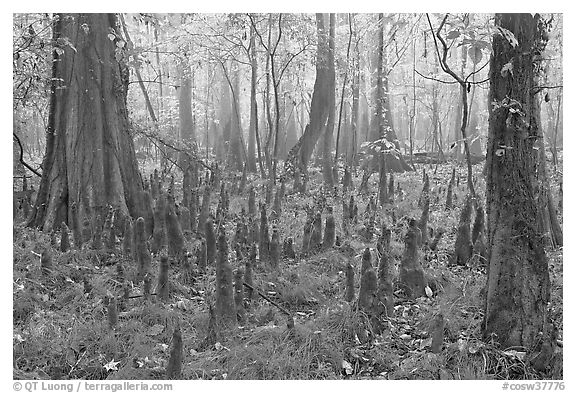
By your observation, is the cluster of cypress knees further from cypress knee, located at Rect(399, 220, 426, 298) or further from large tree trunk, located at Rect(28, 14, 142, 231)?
large tree trunk, located at Rect(28, 14, 142, 231)

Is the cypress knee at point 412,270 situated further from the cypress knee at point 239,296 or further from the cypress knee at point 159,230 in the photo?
the cypress knee at point 159,230

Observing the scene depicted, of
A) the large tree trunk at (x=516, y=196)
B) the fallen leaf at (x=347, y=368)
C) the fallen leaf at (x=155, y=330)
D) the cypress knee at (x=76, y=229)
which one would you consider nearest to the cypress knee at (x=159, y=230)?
the cypress knee at (x=76, y=229)

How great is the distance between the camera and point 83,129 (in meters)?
5.89

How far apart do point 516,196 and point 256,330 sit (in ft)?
6.16

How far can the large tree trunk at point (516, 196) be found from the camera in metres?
3.06

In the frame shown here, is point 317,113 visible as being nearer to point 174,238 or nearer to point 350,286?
point 174,238

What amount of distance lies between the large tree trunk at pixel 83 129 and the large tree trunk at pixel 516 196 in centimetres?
416

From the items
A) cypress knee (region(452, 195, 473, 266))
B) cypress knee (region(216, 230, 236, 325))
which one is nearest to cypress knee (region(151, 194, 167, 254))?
cypress knee (region(216, 230, 236, 325))

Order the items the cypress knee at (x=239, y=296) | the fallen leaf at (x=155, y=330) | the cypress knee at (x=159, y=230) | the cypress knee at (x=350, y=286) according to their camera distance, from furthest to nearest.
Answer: the cypress knee at (x=159, y=230)
the cypress knee at (x=350, y=286)
the cypress knee at (x=239, y=296)
the fallen leaf at (x=155, y=330)

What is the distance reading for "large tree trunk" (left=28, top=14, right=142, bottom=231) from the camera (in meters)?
5.84

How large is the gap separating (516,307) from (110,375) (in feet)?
8.27

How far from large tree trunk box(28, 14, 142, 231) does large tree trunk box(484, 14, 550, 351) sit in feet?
13.7

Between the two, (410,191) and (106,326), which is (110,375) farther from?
(410,191)

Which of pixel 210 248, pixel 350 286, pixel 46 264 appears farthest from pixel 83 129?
pixel 350 286
